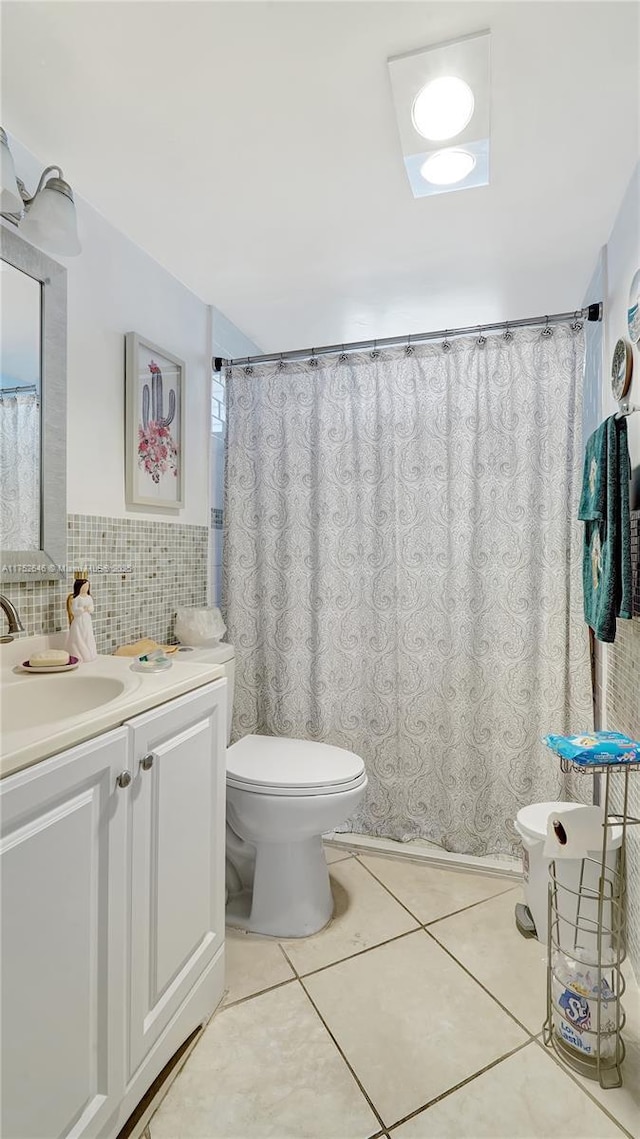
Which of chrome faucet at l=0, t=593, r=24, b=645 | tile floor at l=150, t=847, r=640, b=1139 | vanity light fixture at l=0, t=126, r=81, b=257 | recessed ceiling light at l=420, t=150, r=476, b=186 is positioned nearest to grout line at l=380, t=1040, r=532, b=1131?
tile floor at l=150, t=847, r=640, b=1139

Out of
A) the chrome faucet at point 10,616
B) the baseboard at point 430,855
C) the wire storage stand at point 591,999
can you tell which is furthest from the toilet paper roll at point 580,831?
the chrome faucet at point 10,616

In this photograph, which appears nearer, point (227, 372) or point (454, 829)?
point (454, 829)

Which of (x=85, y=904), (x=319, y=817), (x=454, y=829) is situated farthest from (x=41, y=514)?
(x=454, y=829)

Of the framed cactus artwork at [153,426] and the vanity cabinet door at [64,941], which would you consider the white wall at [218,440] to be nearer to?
the framed cactus artwork at [153,426]

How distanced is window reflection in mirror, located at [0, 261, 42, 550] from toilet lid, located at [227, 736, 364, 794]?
3.01 feet

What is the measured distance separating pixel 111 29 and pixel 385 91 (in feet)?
1.96

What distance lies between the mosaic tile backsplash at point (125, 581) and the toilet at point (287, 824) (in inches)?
9.8

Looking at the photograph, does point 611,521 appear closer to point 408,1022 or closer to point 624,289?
point 624,289

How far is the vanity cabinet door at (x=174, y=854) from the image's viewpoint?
42.1 inches

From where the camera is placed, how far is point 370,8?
108 centimetres

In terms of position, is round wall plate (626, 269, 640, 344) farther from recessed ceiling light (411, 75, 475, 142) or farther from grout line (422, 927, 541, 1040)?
grout line (422, 927, 541, 1040)

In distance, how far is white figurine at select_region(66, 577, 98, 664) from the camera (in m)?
1.47

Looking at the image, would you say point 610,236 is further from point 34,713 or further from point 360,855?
point 360,855

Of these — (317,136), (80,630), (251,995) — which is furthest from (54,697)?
(317,136)
